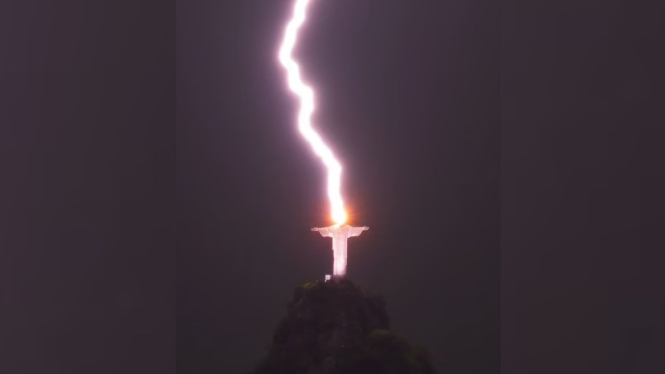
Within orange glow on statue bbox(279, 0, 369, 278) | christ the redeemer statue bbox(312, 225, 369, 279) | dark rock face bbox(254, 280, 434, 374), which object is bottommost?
dark rock face bbox(254, 280, 434, 374)

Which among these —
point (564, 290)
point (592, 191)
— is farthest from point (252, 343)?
point (592, 191)

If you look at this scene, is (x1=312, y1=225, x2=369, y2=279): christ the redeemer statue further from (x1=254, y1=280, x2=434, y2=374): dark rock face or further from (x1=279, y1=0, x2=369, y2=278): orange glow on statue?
(x1=279, y1=0, x2=369, y2=278): orange glow on statue

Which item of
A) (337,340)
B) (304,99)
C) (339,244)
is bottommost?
(337,340)

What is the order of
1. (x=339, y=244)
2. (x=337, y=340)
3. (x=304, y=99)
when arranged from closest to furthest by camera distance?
1. (x=337, y=340)
2. (x=339, y=244)
3. (x=304, y=99)

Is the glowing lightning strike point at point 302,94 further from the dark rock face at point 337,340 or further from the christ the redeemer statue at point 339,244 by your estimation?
the dark rock face at point 337,340

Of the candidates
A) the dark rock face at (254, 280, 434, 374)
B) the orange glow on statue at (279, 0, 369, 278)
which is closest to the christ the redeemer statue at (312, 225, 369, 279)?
the dark rock face at (254, 280, 434, 374)

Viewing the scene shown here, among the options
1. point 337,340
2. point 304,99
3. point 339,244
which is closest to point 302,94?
point 304,99

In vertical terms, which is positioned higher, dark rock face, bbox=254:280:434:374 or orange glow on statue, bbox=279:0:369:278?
orange glow on statue, bbox=279:0:369:278

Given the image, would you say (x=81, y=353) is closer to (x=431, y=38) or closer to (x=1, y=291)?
(x=1, y=291)

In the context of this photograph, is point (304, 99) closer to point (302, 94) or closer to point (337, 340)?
point (302, 94)
